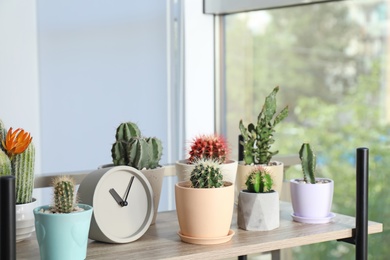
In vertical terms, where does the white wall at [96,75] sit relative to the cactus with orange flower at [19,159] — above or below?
above

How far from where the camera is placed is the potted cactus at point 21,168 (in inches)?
54.5

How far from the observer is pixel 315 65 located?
4.81 meters

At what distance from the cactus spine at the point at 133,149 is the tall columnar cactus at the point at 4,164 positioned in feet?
0.80

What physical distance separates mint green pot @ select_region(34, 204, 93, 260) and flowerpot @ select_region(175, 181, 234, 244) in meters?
0.21

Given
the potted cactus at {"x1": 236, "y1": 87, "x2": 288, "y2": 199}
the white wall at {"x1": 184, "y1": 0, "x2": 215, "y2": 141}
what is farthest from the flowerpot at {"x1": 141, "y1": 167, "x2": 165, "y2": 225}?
the white wall at {"x1": 184, "y1": 0, "x2": 215, "y2": 141}

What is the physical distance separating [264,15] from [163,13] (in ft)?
7.63

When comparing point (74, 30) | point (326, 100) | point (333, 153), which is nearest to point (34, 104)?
point (74, 30)

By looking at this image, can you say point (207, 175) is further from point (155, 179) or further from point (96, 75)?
point (96, 75)

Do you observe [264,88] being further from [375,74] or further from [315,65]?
[375,74]

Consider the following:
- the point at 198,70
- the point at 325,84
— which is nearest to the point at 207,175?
the point at 198,70

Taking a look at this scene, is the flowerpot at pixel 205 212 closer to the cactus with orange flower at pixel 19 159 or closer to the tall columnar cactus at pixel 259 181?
the tall columnar cactus at pixel 259 181

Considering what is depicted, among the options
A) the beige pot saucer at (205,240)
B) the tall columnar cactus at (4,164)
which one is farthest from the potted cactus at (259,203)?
the tall columnar cactus at (4,164)

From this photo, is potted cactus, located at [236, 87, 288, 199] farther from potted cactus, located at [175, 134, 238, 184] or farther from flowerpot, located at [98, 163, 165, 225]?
flowerpot, located at [98, 163, 165, 225]

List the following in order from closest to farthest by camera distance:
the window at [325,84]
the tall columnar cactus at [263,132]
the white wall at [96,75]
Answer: the tall columnar cactus at [263,132]
the white wall at [96,75]
the window at [325,84]
